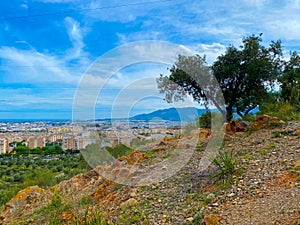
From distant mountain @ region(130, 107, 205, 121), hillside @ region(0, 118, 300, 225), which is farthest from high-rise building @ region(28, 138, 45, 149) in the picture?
hillside @ region(0, 118, 300, 225)

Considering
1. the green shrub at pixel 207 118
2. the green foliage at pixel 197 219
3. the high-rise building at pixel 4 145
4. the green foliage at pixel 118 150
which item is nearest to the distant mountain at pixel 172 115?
the green foliage at pixel 118 150

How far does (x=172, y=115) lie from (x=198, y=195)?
442 centimetres

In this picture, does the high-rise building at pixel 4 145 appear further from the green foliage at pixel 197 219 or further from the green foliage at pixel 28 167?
the green foliage at pixel 197 219

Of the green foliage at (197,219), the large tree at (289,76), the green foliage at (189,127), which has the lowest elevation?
the green foliage at (197,219)

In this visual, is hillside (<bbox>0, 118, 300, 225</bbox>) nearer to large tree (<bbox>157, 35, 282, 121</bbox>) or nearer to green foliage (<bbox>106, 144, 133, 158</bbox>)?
green foliage (<bbox>106, 144, 133, 158</bbox>)

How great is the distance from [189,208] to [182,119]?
5024 millimetres

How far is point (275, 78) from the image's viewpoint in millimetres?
11266

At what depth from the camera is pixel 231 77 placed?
1120 cm

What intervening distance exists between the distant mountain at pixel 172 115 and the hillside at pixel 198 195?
1.23 meters

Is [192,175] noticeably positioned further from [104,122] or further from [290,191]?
[104,122]

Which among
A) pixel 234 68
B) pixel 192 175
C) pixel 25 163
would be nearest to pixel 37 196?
pixel 192 175

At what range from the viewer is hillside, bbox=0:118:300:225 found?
3.36 meters

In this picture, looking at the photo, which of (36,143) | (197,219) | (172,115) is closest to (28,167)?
(36,143)

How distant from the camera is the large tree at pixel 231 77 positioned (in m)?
11.0
